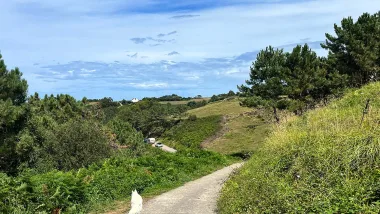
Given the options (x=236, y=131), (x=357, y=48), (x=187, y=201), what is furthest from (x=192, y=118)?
(x=187, y=201)

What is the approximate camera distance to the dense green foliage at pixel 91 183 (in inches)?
350


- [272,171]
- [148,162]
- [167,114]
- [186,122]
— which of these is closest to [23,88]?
[148,162]

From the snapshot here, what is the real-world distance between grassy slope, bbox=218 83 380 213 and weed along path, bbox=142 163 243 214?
785mm

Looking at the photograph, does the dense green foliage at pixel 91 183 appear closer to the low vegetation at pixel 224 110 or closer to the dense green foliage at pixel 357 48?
the dense green foliage at pixel 357 48

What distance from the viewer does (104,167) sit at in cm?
1395

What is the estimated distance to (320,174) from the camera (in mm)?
6656

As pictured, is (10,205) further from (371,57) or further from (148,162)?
(371,57)

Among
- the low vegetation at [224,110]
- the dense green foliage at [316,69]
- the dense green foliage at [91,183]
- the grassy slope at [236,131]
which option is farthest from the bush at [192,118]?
the dense green foliage at [91,183]

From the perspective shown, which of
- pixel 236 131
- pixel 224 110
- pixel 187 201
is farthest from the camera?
pixel 224 110

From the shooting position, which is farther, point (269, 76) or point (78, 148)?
point (269, 76)

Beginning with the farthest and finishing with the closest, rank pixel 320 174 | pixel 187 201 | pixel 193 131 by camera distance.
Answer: pixel 193 131 < pixel 187 201 < pixel 320 174

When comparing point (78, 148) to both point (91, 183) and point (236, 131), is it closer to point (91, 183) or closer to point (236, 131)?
point (91, 183)

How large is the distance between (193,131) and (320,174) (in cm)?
6334

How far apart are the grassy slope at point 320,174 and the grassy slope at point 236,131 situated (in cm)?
3361
